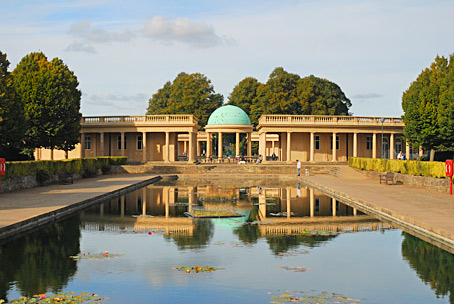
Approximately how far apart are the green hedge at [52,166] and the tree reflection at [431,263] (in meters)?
21.3

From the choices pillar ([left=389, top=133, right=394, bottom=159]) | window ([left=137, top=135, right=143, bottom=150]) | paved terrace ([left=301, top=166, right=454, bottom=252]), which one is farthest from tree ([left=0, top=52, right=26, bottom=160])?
pillar ([left=389, top=133, right=394, bottom=159])

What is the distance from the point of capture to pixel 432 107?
47.4 meters

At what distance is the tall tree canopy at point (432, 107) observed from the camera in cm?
4303

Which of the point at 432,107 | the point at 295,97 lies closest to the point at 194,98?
the point at 295,97

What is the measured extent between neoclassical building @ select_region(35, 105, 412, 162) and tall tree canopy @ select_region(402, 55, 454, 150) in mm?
11983

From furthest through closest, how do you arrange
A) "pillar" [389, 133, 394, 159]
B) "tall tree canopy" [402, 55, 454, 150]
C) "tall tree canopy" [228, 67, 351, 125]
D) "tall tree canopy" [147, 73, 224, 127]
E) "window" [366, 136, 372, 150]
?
1. "tall tree canopy" [147, 73, 224, 127]
2. "tall tree canopy" [228, 67, 351, 125]
3. "window" [366, 136, 372, 150]
4. "pillar" [389, 133, 394, 159]
5. "tall tree canopy" [402, 55, 454, 150]

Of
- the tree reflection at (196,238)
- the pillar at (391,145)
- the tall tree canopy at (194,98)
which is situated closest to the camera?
the tree reflection at (196,238)

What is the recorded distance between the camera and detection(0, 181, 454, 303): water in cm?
1070

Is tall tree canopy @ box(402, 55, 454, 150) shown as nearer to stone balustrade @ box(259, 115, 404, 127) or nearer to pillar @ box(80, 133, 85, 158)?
stone balustrade @ box(259, 115, 404, 127)

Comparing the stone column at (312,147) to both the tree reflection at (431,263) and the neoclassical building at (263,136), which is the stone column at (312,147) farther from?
the tree reflection at (431,263)

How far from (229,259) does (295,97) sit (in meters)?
71.5

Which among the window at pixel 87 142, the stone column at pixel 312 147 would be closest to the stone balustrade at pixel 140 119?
the window at pixel 87 142

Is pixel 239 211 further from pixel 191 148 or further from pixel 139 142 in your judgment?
pixel 139 142

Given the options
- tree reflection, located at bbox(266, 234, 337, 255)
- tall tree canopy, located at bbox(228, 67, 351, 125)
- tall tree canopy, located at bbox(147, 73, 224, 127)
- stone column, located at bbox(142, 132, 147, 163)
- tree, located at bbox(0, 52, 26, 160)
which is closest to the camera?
tree reflection, located at bbox(266, 234, 337, 255)
